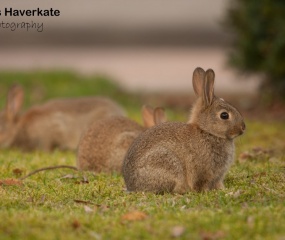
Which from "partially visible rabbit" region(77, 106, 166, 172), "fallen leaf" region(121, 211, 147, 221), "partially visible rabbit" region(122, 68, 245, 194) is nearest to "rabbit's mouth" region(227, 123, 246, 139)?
"partially visible rabbit" region(122, 68, 245, 194)

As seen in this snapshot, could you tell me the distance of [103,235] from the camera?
6.00 m

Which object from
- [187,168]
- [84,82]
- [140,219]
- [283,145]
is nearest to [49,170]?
[187,168]

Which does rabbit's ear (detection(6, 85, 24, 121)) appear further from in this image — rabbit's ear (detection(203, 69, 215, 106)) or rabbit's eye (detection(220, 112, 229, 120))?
rabbit's eye (detection(220, 112, 229, 120))

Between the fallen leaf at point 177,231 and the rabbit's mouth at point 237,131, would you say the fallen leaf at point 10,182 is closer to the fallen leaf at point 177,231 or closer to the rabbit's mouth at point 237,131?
the rabbit's mouth at point 237,131

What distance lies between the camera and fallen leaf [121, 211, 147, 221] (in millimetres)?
6488

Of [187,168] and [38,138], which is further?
[38,138]

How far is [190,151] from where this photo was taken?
8.09m

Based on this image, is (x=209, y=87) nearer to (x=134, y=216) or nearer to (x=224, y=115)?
(x=224, y=115)

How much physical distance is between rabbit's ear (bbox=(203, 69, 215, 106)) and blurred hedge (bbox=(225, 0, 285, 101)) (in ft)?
24.3

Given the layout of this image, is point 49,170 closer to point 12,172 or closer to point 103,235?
point 12,172

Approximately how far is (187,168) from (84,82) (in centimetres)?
1240

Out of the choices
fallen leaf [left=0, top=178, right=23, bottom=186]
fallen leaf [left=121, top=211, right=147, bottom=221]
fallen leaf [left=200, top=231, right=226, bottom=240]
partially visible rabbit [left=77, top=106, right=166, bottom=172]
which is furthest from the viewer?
partially visible rabbit [left=77, top=106, right=166, bottom=172]

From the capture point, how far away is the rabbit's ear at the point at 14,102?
13.4 meters

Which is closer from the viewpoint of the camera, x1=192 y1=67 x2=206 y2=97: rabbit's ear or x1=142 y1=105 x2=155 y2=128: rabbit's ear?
x1=192 y1=67 x2=206 y2=97: rabbit's ear
